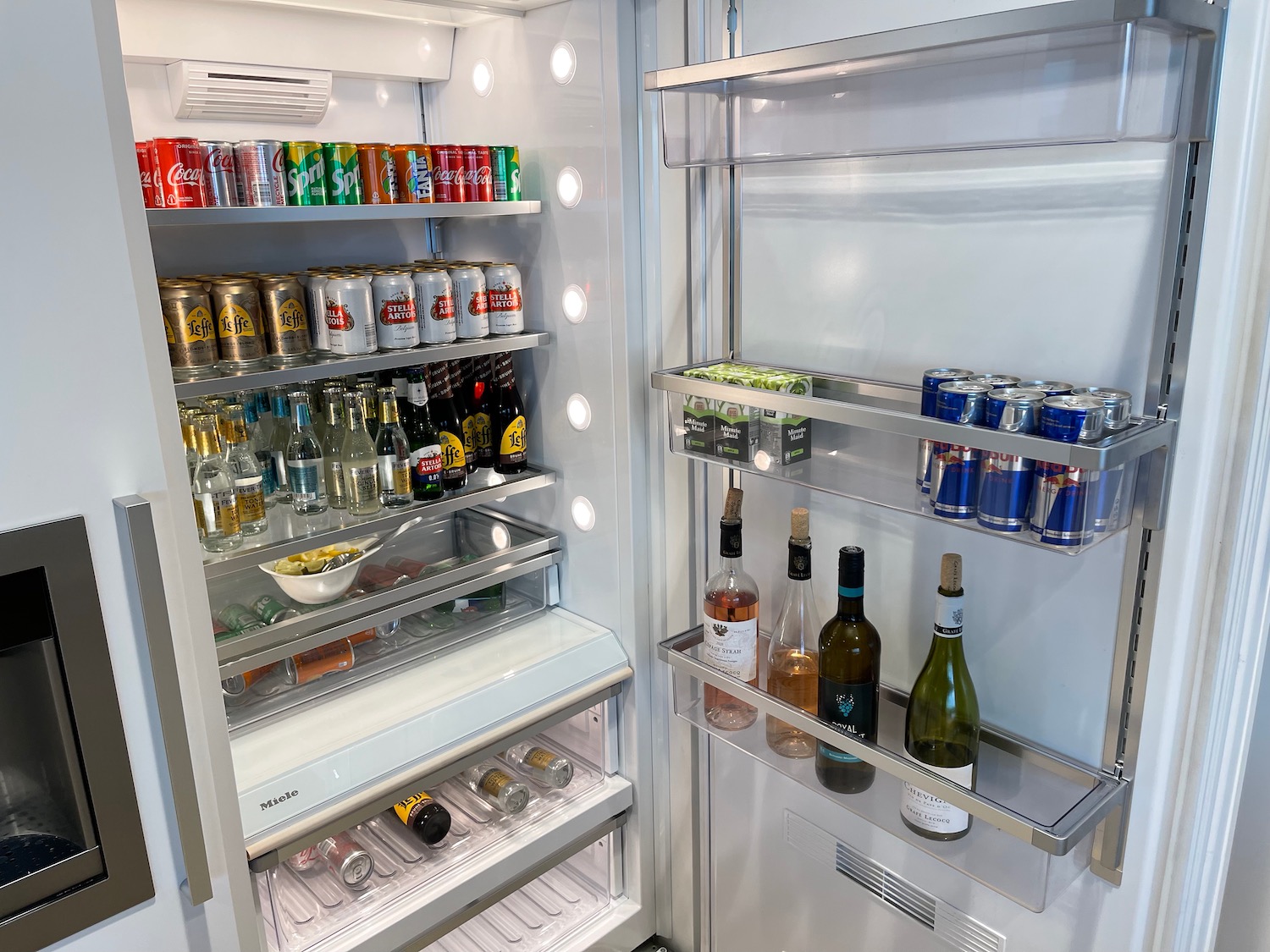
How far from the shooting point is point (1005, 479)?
1.07m

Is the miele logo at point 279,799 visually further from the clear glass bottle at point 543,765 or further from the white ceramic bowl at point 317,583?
the clear glass bottle at point 543,765

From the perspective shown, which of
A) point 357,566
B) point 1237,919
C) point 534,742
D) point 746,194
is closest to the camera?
point 1237,919

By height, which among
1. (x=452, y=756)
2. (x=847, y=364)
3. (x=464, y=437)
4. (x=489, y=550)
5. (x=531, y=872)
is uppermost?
(x=847, y=364)

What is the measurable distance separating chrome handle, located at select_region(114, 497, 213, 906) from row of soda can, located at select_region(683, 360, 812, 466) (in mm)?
777

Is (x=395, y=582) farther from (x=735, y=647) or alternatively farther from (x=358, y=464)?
(x=735, y=647)

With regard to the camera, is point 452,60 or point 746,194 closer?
point 746,194

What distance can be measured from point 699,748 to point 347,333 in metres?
1.03

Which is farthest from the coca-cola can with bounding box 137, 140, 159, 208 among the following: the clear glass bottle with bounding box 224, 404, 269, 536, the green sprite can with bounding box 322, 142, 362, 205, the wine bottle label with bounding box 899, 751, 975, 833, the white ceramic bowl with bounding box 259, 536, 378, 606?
the wine bottle label with bounding box 899, 751, 975, 833

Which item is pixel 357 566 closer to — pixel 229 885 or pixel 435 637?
pixel 435 637

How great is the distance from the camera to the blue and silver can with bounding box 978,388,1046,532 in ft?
3.40

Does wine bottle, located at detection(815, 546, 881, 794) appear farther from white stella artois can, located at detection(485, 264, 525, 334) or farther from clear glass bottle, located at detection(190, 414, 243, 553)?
clear glass bottle, located at detection(190, 414, 243, 553)

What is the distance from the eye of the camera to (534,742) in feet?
6.23

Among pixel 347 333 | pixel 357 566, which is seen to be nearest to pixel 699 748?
pixel 357 566

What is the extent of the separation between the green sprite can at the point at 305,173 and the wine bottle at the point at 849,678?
1.00 meters
